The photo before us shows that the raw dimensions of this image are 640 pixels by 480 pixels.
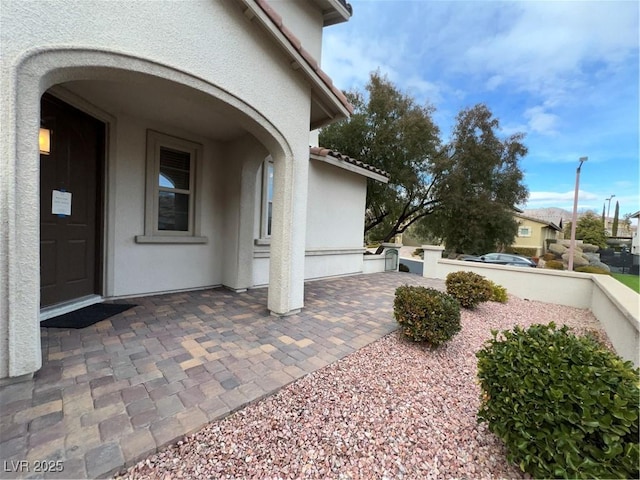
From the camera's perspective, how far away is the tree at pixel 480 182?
13.0 metres

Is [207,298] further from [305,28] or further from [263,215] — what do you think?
[305,28]

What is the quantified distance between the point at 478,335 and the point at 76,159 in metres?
7.03

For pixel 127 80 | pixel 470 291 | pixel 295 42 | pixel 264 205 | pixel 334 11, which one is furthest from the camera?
pixel 334 11

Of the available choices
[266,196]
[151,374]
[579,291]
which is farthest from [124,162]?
[579,291]

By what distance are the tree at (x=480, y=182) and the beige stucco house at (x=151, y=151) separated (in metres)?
8.34

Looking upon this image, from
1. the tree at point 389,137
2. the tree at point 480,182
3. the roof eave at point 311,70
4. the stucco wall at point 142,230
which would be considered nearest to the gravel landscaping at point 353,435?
the stucco wall at point 142,230

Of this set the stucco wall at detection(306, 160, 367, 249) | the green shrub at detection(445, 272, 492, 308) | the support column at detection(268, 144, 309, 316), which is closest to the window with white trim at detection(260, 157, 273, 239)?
the stucco wall at detection(306, 160, 367, 249)

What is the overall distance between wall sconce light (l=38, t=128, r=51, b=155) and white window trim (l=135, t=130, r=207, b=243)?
141 cm

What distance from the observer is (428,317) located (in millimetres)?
3512

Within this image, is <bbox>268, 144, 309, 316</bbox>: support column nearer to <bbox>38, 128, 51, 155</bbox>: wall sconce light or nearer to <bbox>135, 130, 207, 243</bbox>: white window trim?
<bbox>135, 130, 207, 243</bbox>: white window trim

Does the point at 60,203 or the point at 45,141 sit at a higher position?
the point at 45,141

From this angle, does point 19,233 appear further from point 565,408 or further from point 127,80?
point 565,408

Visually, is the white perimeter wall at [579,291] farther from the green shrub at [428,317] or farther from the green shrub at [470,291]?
the green shrub at [428,317]

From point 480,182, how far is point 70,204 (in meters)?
15.4
